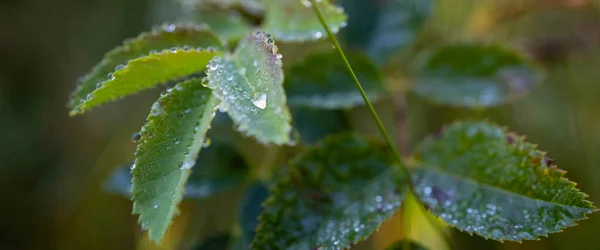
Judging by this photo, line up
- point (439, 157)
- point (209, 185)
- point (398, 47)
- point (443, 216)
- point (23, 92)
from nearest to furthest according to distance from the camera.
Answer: point (443, 216) → point (439, 157) → point (209, 185) → point (398, 47) → point (23, 92)

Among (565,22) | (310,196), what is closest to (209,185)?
(310,196)

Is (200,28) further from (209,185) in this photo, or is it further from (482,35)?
(482,35)

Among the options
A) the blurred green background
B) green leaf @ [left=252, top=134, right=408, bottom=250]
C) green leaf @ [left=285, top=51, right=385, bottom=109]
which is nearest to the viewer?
green leaf @ [left=252, top=134, right=408, bottom=250]

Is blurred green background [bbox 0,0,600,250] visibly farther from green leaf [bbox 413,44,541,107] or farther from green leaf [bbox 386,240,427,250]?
green leaf [bbox 386,240,427,250]

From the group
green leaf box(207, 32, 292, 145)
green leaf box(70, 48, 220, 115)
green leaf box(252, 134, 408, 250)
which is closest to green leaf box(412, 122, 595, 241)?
green leaf box(252, 134, 408, 250)

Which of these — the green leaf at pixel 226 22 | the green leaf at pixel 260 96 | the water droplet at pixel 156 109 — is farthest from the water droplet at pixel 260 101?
the green leaf at pixel 226 22

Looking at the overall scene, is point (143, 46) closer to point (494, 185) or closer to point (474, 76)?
point (494, 185)
